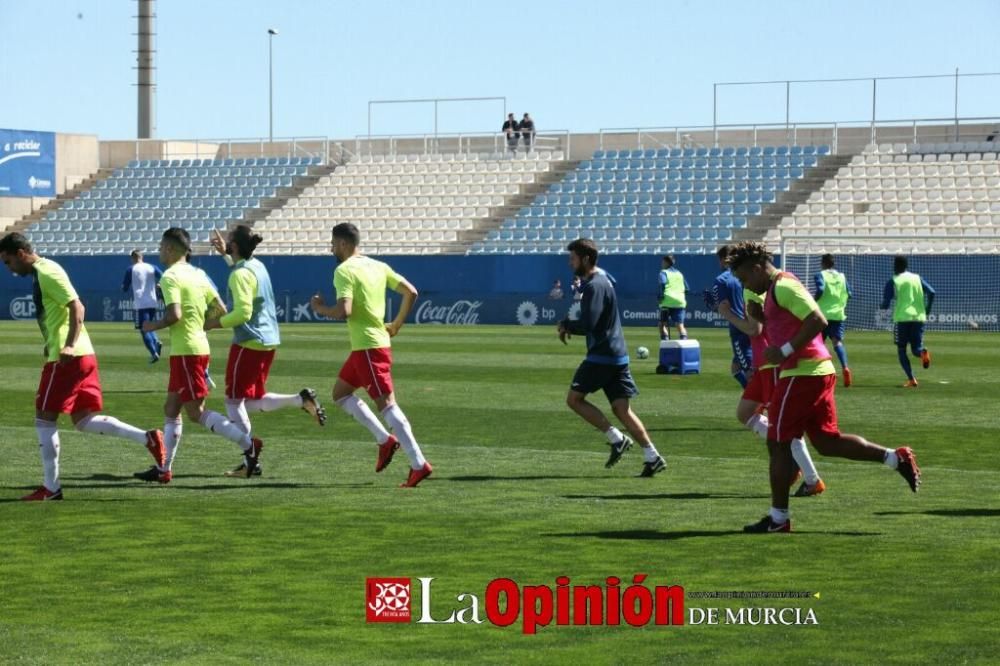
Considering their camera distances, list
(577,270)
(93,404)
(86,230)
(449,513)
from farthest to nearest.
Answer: (86,230) < (577,270) < (93,404) < (449,513)

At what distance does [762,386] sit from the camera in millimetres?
12961

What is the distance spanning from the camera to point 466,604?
8078 mm

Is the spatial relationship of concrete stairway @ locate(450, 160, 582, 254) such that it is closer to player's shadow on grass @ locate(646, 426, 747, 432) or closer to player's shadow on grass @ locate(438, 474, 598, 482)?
player's shadow on grass @ locate(646, 426, 747, 432)

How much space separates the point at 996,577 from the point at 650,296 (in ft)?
124

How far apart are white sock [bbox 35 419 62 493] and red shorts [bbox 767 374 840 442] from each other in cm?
481

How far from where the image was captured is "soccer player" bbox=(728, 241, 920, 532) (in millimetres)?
10141

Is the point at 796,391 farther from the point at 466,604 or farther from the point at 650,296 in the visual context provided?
the point at 650,296

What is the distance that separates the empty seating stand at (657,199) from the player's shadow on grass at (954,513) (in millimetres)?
38822

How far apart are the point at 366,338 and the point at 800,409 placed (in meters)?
3.64

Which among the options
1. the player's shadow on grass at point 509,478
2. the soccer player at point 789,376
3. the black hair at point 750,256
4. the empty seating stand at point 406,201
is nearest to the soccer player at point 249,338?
the player's shadow on grass at point 509,478

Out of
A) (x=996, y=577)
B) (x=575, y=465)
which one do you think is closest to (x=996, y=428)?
(x=575, y=465)

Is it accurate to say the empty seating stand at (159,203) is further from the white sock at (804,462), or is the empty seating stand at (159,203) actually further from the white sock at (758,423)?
the white sock at (804,462)

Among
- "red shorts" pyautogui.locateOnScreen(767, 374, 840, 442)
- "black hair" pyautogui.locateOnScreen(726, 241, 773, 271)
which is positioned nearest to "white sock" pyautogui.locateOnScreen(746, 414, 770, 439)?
"red shorts" pyautogui.locateOnScreen(767, 374, 840, 442)

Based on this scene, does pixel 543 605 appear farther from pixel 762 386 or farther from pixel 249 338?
pixel 249 338
